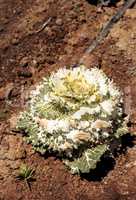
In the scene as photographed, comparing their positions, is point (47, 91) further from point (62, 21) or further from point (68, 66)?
point (62, 21)

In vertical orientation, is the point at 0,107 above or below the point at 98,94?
below

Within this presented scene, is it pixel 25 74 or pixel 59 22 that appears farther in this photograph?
pixel 59 22

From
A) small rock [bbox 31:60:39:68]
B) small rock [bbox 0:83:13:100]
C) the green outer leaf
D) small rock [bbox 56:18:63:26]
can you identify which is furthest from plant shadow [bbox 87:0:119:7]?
the green outer leaf

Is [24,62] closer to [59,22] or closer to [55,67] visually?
[55,67]

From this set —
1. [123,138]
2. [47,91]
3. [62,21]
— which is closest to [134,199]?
[123,138]

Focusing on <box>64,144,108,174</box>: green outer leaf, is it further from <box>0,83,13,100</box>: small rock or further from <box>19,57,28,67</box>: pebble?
<box>19,57,28,67</box>: pebble

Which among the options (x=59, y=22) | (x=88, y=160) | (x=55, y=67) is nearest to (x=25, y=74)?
(x=55, y=67)
